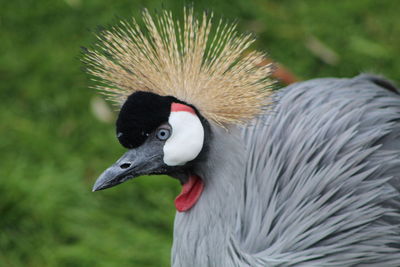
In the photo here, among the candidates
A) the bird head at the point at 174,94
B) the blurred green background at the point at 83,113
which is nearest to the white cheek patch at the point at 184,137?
the bird head at the point at 174,94

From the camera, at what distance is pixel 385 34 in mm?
3170

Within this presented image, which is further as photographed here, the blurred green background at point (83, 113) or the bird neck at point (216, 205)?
the blurred green background at point (83, 113)

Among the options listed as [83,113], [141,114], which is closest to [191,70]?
[141,114]

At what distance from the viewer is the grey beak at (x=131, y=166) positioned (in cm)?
150

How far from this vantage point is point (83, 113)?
2.84m

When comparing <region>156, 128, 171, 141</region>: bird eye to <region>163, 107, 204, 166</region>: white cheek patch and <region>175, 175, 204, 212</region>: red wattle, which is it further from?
<region>175, 175, 204, 212</region>: red wattle

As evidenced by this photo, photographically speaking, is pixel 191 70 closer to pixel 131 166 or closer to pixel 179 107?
pixel 179 107

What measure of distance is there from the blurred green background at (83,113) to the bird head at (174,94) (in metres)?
0.86

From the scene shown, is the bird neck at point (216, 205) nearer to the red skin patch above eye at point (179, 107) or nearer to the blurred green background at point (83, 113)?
the red skin patch above eye at point (179, 107)

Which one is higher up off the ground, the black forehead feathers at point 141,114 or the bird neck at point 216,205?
the black forehead feathers at point 141,114

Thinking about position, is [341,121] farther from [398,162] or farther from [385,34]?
[385,34]

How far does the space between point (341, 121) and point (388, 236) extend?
32 cm

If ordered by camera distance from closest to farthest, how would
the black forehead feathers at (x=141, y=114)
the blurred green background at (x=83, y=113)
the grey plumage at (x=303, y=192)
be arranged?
the black forehead feathers at (x=141, y=114) < the grey plumage at (x=303, y=192) < the blurred green background at (x=83, y=113)

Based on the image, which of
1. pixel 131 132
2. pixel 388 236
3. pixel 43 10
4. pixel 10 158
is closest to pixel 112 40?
pixel 131 132
